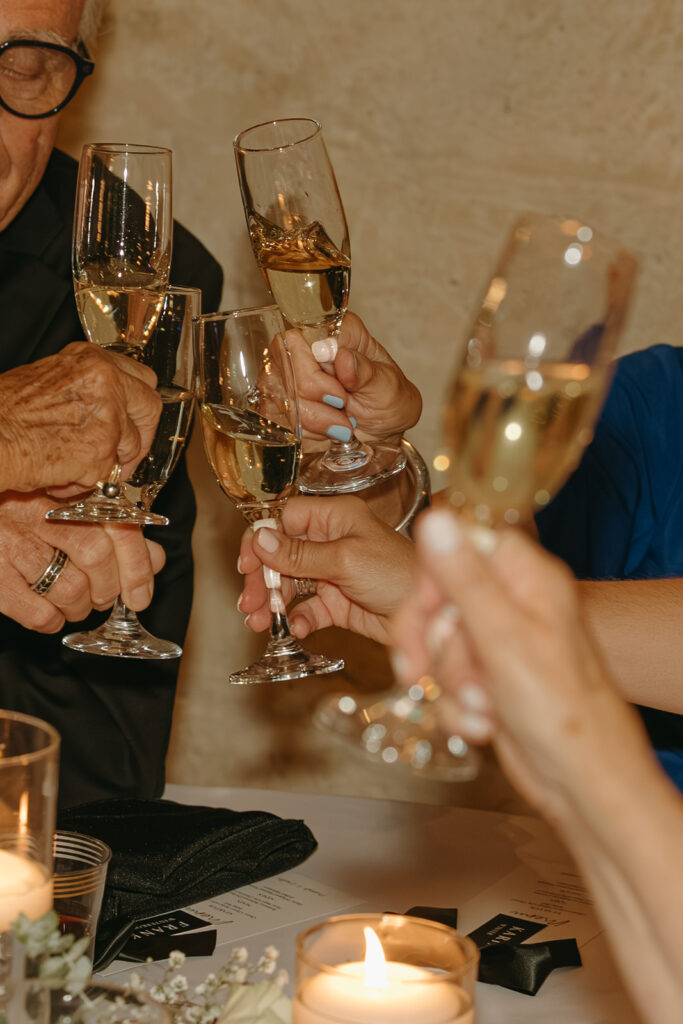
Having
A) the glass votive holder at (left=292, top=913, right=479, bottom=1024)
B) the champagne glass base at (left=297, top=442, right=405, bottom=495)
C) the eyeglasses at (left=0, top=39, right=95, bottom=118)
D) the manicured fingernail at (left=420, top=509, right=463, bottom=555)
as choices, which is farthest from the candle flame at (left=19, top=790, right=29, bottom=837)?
the eyeglasses at (left=0, top=39, right=95, bottom=118)

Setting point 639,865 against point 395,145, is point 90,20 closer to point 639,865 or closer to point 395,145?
point 395,145

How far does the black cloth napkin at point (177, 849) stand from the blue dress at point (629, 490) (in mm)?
786

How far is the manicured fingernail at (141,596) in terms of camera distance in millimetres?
1418

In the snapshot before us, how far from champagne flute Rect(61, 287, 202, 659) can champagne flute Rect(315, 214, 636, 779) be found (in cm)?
67

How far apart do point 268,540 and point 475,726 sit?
0.71 m

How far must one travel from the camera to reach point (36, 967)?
63 centimetres

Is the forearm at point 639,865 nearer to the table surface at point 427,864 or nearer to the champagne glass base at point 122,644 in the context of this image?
the table surface at point 427,864

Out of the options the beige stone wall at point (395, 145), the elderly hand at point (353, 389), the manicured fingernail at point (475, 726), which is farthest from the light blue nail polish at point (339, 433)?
the beige stone wall at point (395, 145)

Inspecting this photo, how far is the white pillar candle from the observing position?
0.71m

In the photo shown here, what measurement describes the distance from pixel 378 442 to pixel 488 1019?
72 centimetres

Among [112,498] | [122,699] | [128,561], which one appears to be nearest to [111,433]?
[112,498]

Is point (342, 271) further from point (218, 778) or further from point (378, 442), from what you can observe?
point (218, 778)

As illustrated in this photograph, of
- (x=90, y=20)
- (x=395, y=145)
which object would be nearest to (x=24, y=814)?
(x=90, y=20)

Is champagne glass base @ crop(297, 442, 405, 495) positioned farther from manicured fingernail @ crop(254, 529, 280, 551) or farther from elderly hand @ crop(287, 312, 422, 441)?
manicured fingernail @ crop(254, 529, 280, 551)
